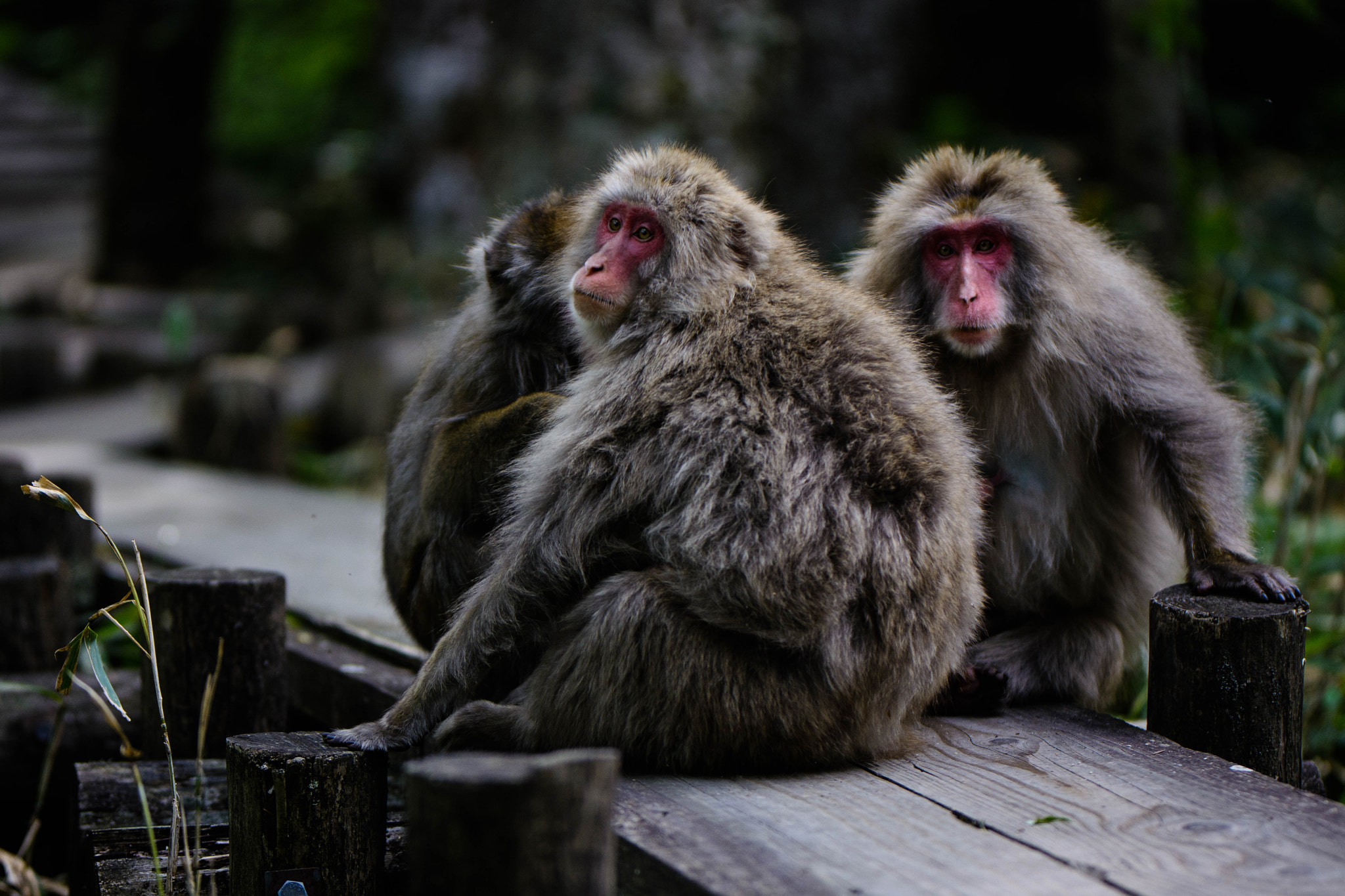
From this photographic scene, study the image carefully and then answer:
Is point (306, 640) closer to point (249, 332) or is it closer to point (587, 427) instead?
point (587, 427)

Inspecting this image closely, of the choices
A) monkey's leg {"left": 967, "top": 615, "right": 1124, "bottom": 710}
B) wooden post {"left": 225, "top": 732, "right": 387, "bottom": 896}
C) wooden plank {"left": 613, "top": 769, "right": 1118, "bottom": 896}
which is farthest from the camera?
monkey's leg {"left": 967, "top": 615, "right": 1124, "bottom": 710}

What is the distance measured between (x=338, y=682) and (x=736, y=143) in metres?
5.54

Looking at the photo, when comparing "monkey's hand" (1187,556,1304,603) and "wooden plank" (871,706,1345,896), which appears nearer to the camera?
"wooden plank" (871,706,1345,896)

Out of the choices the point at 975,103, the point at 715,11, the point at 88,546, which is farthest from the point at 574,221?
the point at 975,103

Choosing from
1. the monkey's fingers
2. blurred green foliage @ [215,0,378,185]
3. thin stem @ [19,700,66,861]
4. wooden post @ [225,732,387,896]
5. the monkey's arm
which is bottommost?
thin stem @ [19,700,66,861]

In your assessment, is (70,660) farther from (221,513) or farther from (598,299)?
(221,513)

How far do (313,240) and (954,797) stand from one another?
1051 cm

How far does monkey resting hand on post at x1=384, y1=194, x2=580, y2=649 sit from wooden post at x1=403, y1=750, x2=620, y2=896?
46.4 inches

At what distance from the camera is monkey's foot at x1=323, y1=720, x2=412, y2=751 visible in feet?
7.86

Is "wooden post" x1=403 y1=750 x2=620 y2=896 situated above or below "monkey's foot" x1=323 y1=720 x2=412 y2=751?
above

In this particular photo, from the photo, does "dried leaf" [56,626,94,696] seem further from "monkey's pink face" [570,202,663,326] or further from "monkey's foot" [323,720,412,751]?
"monkey's pink face" [570,202,663,326]

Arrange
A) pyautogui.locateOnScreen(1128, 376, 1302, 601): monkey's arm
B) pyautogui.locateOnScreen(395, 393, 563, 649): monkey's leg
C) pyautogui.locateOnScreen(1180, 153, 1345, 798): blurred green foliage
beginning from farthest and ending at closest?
pyautogui.locateOnScreen(1180, 153, 1345, 798): blurred green foliage
pyautogui.locateOnScreen(1128, 376, 1302, 601): monkey's arm
pyautogui.locateOnScreen(395, 393, 563, 649): monkey's leg

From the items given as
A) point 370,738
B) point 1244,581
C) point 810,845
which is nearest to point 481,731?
point 370,738

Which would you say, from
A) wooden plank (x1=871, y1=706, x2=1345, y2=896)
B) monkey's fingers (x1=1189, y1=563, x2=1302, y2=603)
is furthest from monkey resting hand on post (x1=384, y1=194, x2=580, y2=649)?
monkey's fingers (x1=1189, y1=563, x2=1302, y2=603)
